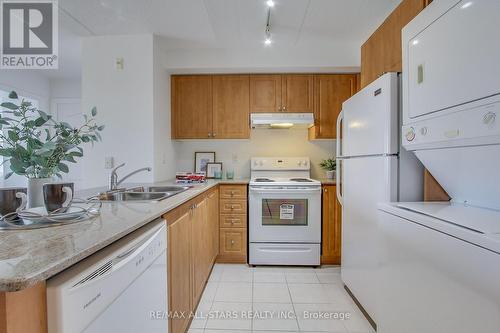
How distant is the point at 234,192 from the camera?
2842mm

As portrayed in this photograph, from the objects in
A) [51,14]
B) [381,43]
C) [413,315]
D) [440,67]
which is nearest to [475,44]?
[440,67]

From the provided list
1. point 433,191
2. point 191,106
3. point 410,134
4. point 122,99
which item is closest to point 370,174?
point 433,191

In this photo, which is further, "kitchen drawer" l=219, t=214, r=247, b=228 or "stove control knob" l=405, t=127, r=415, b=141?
"kitchen drawer" l=219, t=214, r=247, b=228

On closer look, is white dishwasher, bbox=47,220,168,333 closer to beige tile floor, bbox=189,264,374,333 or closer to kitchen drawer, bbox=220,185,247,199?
beige tile floor, bbox=189,264,374,333

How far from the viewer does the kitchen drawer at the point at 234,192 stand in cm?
284

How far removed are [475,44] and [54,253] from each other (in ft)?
4.96

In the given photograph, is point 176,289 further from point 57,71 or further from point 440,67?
point 57,71

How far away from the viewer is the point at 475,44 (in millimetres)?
940

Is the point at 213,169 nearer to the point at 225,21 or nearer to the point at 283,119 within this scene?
the point at 283,119

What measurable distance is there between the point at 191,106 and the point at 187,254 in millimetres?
2033

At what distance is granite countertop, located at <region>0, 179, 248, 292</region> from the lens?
1.69 feet

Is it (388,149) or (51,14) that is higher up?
(51,14)

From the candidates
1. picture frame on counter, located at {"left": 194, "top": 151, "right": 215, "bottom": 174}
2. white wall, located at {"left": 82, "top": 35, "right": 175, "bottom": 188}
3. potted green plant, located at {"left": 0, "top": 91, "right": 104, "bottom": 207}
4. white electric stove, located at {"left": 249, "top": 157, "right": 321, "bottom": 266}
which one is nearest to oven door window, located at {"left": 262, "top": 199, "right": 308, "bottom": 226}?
white electric stove, located at {"left": 249, "top": 157, "right": 321, "bottom": 266}

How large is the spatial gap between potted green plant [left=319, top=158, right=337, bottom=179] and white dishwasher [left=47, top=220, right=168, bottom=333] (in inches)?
93.8
